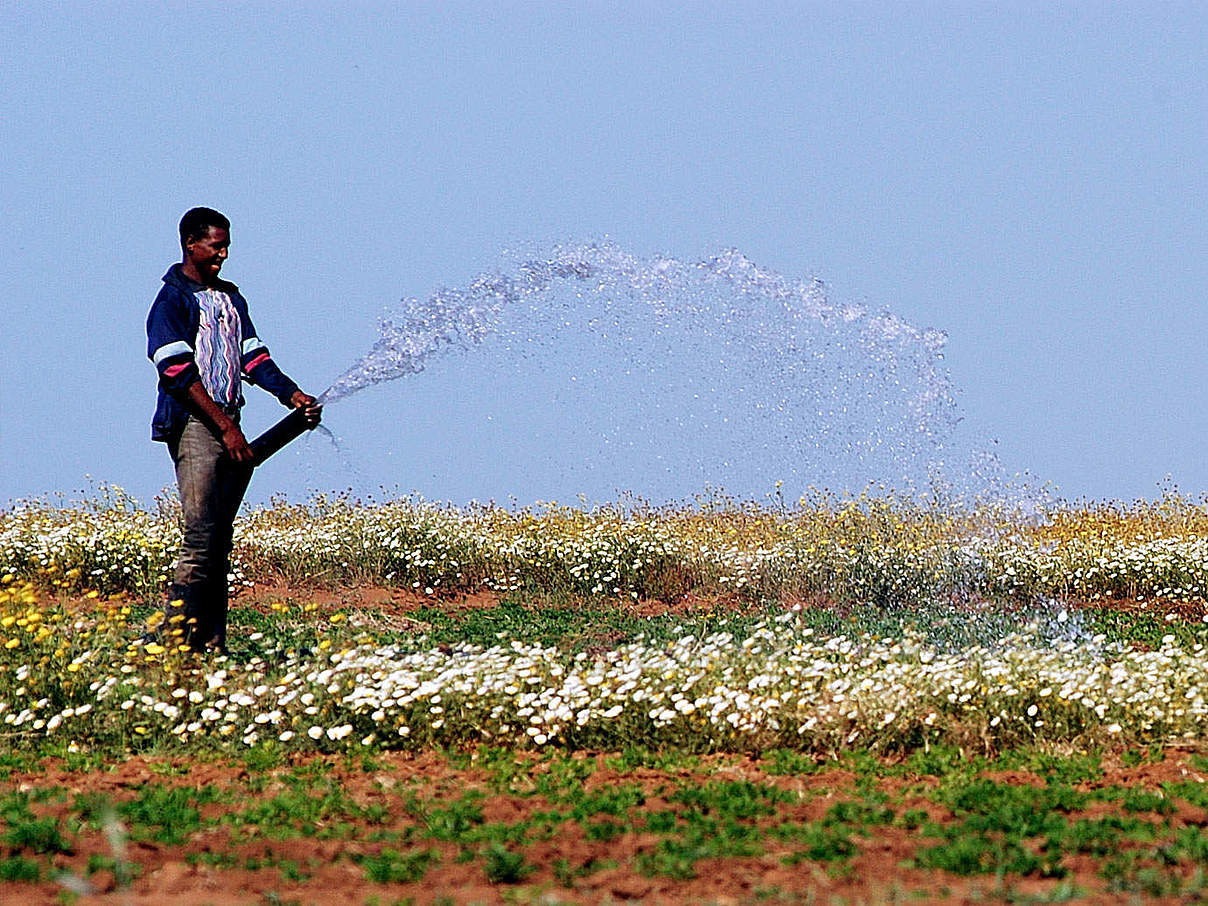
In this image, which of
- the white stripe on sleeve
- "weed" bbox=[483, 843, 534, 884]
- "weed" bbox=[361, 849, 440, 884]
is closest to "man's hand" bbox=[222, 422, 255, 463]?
the white stripe on sleeve

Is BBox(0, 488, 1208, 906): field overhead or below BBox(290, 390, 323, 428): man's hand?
below

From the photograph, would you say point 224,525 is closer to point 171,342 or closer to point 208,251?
point 171,342

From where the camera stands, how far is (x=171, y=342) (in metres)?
7.83

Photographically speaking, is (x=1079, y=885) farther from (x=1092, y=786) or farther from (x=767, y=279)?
(x=767, y=279)

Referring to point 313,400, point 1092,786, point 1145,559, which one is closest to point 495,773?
point 1092,786

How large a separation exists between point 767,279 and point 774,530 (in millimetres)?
4099

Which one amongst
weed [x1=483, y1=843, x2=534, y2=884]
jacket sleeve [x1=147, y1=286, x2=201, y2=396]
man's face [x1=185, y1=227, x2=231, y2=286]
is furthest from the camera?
man's face [x1=185, y1=227, x2=231, y2=286]

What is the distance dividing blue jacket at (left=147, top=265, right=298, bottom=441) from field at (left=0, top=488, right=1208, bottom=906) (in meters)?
1.28

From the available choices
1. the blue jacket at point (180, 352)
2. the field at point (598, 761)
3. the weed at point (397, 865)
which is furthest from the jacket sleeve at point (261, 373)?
the weed at point (397, 865)

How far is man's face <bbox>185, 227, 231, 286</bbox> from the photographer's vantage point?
824 centimetres

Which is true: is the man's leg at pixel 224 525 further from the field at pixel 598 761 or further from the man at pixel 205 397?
the field at pixel 598 761

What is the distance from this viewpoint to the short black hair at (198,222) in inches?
324

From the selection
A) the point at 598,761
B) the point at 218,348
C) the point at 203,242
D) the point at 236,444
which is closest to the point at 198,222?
the point at 203,242

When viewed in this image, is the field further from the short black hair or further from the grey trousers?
the short black hair
